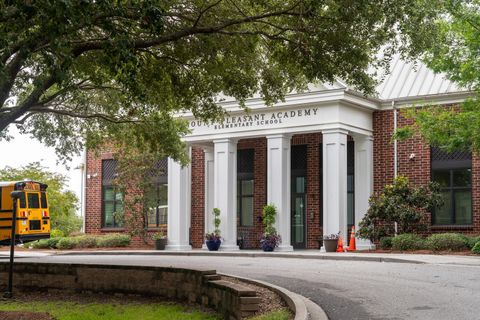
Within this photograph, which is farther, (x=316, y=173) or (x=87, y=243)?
(x=87, y=243)

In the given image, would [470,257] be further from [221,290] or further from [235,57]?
[221,290]

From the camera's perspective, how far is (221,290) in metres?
11.7

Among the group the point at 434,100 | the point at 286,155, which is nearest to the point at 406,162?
the point at 434,100

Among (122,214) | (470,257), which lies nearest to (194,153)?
(122,214)

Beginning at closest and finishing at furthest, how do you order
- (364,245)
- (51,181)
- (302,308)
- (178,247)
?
(302,308) → (364,245) → (178,247) → (51,181)

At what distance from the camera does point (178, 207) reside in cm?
3059

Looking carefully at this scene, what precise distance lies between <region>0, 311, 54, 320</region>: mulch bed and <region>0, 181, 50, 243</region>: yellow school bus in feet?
45.5

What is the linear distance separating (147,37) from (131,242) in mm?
21093

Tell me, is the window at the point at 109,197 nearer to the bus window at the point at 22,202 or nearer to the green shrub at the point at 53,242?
the green shrub at the point at 53,242

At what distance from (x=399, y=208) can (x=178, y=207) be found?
915cm

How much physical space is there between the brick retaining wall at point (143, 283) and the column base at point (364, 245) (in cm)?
1353

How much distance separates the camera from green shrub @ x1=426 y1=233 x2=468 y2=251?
23797mm

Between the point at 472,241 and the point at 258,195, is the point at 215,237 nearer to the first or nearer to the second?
the point at 258,195

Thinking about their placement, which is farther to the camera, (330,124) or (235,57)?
(330,124)
